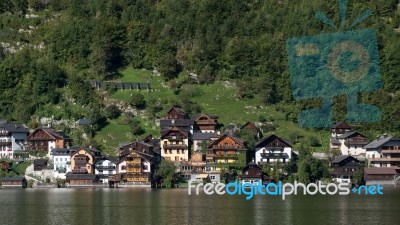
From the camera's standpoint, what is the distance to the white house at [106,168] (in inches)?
3410

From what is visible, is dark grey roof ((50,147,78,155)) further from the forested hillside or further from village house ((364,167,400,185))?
village house ((364,167,400,185))

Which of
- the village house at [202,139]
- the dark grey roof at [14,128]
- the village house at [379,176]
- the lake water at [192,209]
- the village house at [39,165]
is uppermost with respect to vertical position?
the dark grey roof at [14,128]

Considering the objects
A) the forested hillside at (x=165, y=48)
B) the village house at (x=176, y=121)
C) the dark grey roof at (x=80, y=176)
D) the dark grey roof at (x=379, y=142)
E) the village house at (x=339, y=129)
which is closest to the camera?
the dark grey roof at (x=80, y=176)

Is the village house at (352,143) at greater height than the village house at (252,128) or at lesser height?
lesser

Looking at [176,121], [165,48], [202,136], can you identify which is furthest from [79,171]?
[165,48]

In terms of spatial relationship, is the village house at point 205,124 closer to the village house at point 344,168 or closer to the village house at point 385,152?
the village house at point 344,168

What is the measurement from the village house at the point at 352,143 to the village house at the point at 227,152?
9.43 metres

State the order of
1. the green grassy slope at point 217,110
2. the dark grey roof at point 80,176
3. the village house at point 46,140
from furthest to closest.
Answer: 1. the green grassy slope at point 217,110
2. the village house at point 46,140
3. the dark grey roof at point 80,176

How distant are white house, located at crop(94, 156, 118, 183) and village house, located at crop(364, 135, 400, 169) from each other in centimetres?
2346

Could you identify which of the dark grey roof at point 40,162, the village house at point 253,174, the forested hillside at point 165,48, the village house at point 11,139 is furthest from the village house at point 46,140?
the village house at point 253,174

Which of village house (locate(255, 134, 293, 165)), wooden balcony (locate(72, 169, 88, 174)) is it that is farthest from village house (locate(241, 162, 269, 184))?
wooden balcony (locate(72, 169, 88, 174))

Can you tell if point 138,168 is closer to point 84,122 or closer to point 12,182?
point 84,122

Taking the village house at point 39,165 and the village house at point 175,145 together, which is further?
the village house at point 175,145

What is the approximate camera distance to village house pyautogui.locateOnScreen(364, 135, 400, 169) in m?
86.6
